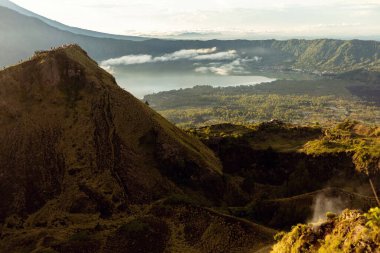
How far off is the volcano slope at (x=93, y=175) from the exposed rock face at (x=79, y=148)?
6.3 inches

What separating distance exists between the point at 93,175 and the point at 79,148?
5.88 meters

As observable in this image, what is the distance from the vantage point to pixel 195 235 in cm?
4741

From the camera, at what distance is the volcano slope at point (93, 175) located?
1861 inches

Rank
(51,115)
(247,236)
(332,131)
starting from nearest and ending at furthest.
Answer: (247,236)
(51,115)
(332,131)

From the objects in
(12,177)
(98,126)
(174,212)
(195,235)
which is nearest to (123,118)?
(98,126)

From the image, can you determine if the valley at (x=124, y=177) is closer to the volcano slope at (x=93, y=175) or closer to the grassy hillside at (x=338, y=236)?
the volcano slope at (x=93, y=175)

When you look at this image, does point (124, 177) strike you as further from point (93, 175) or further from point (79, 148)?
point (79, 148)

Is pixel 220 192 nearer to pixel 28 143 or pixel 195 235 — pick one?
pixel 195 235

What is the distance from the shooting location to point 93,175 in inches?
2482

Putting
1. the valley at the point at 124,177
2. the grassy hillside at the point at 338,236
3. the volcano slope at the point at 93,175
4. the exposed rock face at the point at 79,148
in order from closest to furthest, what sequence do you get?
the grassy hillside at the point at 338,236
the volcano slope at the point at 93,175
the valley at the point at 124,177
the exposed rock face at the point at 79,148

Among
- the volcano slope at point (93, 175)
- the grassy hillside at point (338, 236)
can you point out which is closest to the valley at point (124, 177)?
the volcano slope at point (93, 175)

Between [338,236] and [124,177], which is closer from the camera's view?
[338,236]

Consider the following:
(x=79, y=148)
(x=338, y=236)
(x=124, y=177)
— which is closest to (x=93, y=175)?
(x=124, y=177)

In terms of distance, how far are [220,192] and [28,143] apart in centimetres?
3128
